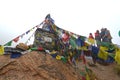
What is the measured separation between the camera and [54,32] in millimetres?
17703

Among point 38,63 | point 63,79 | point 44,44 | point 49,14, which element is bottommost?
point 63,79

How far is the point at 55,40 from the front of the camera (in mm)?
17656

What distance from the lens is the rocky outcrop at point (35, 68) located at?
14016 millimetres

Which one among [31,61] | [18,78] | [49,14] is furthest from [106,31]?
[18,78]

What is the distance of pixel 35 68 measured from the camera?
566 inches

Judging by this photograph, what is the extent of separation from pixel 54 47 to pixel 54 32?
3.74 ft

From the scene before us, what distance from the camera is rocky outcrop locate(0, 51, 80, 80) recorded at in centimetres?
1402

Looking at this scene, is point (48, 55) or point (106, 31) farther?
point (106, 31)

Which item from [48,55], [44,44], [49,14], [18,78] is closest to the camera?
[18,78]

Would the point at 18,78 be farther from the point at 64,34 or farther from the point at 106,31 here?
the point at 106,31

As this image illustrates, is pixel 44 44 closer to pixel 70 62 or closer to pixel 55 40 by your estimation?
pixel 55 40

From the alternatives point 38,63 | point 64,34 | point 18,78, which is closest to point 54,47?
point 64,34

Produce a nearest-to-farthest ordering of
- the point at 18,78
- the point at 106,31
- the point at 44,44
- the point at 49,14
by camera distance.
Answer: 1. the point at 18,78
2. the point at 44,44
3. the point at 49,14
4. the point at 106,31

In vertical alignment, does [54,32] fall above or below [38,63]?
above
